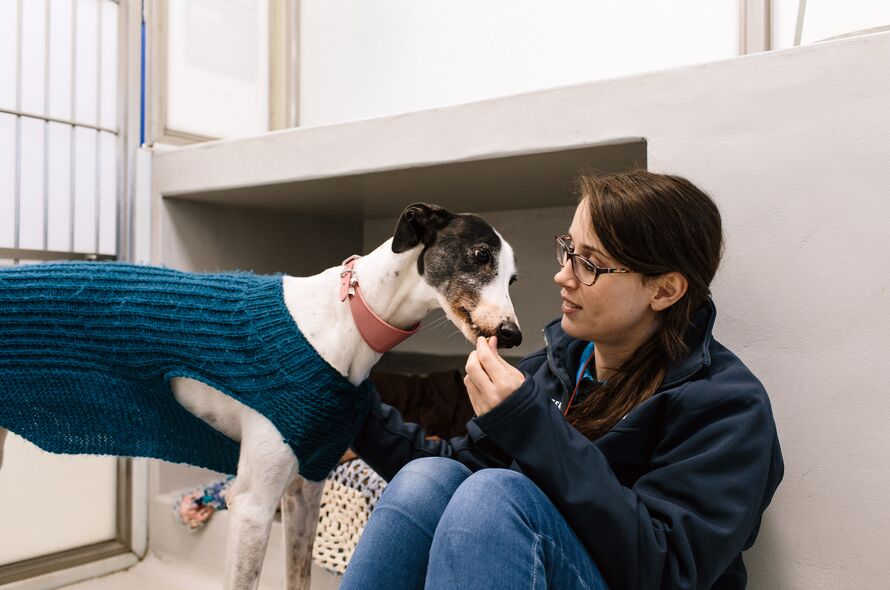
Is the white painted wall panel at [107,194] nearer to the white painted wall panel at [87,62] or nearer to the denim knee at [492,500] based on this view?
the white painted wall panel at [87,62]

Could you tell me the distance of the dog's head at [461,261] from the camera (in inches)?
44.6

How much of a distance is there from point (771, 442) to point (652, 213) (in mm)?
336

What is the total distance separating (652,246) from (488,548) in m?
0.47

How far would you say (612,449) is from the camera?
0.97m

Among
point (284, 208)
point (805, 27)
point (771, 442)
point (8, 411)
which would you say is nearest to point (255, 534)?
point (8, 411)

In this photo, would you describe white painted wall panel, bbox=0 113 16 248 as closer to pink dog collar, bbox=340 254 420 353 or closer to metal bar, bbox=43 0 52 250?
metal bar, bbox=43 0 52 250

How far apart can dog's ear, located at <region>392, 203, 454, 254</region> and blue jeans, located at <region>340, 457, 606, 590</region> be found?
0.42m

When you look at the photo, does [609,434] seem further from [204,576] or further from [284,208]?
[284,208]

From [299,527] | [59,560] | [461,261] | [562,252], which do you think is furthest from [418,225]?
[59,560]

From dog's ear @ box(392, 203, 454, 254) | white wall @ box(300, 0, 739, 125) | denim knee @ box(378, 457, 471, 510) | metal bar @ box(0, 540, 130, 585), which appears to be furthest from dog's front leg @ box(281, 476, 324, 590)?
white wall @ box(300, 0, 739, 125)

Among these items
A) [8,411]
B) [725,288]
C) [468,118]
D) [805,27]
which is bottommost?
[8,411]

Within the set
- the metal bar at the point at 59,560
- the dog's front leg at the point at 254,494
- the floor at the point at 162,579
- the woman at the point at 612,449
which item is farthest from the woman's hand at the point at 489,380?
the metal bar at the point at 59,560

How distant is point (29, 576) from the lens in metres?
1.89

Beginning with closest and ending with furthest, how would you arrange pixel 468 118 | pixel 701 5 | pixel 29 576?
pixel 468 118 → pixel 29 576 → pixel 701 5
